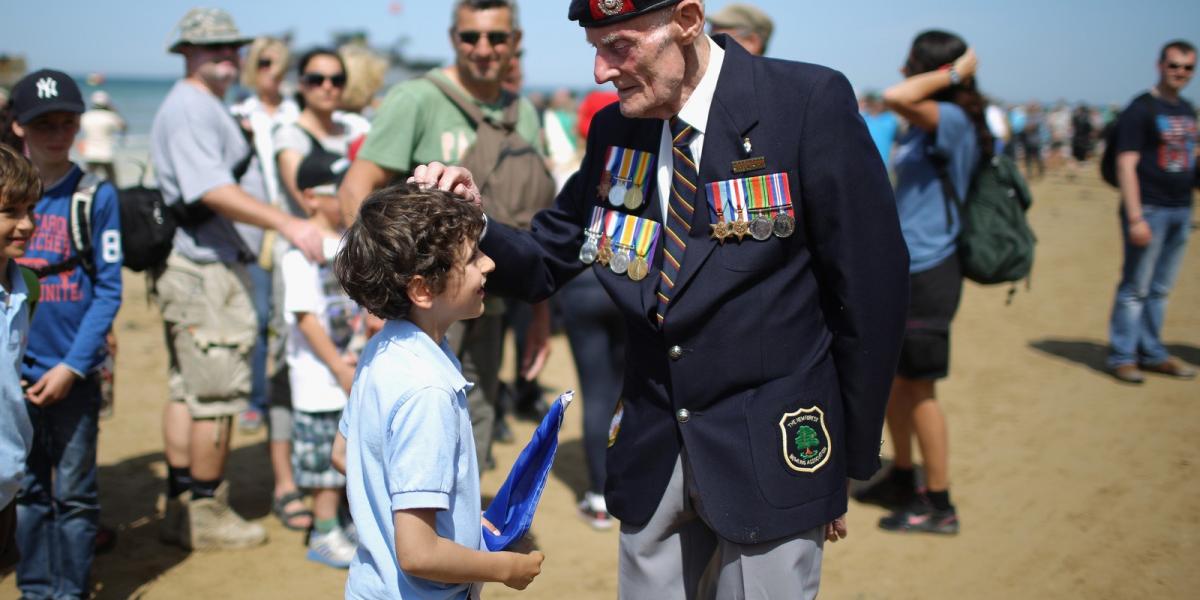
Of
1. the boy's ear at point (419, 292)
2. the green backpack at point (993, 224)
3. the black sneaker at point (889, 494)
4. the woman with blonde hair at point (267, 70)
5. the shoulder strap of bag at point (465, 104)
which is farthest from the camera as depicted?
the woman with blonde hair at point (267, 70)

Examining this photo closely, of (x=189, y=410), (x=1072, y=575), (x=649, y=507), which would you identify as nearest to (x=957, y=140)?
(x=1072, y=575)

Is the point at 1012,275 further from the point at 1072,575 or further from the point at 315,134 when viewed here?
the point at 315,134

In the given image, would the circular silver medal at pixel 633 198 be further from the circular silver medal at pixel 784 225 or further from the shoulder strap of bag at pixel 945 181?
the shoulder strap of bag at pixel 945 181

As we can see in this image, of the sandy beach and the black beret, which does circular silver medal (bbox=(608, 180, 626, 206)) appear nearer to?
the black beret

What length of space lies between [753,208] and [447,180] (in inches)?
28.3

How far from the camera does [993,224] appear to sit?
174 inches

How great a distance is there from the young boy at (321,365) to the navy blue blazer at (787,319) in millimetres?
2024

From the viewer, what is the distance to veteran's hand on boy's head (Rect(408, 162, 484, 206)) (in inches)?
84.3

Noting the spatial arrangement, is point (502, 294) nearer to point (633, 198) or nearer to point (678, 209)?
point (633, 198)

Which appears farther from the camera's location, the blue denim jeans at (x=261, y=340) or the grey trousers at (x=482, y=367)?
the blue denim jeans at (x=261, y=340)

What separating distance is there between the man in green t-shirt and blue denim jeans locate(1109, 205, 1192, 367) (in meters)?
4.84

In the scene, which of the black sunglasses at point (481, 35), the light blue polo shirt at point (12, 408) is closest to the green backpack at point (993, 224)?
the black sunglasses at point (481, 35)

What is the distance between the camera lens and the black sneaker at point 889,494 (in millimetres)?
4836

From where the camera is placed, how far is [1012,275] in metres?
4.47
